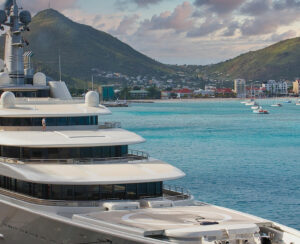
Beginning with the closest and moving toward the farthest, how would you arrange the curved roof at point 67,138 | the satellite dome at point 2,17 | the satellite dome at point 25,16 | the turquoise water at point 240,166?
1. the curved roof at point 67,138
2. the satellite dome at point 2,17
3. the satellite dome at point 25,16
4. the turquoise water at point 240,166

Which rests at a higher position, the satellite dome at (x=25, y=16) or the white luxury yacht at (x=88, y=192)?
the satellite dome at (x=25, y=16)

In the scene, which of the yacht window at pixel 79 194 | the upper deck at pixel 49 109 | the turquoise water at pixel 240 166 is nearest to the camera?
the yacht window at pixel 79 194

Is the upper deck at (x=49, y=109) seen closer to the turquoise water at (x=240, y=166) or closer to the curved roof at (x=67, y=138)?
the curved roof at (x=67, y=138)

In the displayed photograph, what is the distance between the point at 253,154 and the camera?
250ft

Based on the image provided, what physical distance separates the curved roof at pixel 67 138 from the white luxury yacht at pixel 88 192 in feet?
0.13

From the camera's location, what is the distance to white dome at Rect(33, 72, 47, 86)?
124 ft

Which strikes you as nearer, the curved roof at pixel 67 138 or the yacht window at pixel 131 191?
the yacht window at pixel 131 191

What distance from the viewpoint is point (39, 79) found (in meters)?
38.0

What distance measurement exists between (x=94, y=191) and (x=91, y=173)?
2.29ft

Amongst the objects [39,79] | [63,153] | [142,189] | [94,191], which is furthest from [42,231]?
[39,79]

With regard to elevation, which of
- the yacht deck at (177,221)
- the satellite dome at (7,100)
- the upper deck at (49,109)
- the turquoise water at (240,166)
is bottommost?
the turquoise water at (240,166)

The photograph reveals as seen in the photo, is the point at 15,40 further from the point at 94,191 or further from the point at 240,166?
the point at 240,166

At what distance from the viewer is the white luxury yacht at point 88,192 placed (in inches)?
947

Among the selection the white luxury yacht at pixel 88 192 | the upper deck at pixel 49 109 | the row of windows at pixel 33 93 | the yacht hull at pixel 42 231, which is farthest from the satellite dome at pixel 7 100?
the yacht hull at pixel 42 231
